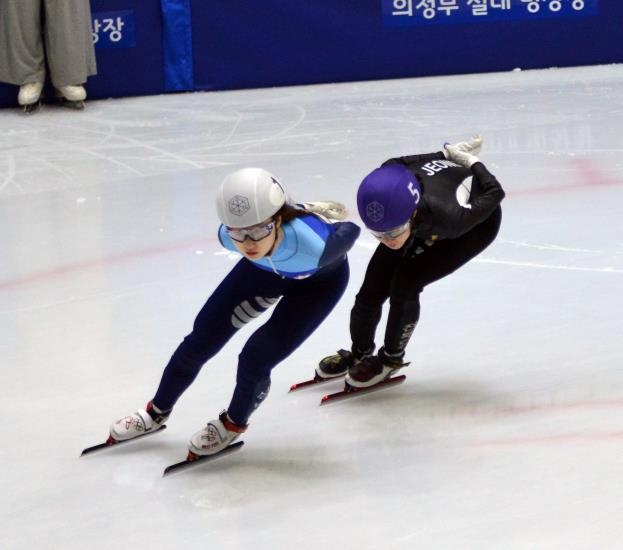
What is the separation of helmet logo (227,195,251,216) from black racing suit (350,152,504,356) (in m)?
0.59

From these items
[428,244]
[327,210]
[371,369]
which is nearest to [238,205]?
[327,210]

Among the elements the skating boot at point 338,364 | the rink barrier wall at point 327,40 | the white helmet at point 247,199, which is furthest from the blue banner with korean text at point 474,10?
the white helmet at point 247,199

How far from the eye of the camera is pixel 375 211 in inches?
133

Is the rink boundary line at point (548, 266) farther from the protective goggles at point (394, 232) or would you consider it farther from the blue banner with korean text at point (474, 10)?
the blue banner with korean text at point (474, 10)

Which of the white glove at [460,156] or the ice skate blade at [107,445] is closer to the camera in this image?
the ice skate blade at [107,445]

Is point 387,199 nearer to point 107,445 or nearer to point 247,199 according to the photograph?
point 247,199

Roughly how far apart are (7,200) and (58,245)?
1.01 metres

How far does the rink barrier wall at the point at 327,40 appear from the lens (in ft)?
30.5

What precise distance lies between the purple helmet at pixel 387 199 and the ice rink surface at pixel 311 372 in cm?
66

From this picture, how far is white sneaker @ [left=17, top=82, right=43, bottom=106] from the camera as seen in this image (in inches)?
345

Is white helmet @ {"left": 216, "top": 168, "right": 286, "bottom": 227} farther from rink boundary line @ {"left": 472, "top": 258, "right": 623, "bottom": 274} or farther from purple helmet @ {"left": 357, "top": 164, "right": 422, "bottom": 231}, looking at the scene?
rink boundary line @ {"left": 472, "top": 258, "right": 623, "bottom": 274}

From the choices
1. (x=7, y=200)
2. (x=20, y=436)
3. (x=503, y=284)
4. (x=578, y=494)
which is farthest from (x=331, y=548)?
→ (x=7, y=200)

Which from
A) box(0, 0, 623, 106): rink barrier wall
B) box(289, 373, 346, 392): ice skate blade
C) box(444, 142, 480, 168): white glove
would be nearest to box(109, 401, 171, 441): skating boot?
box(289, 373, 346, 392): ice skate blade

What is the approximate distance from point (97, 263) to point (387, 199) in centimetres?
235
